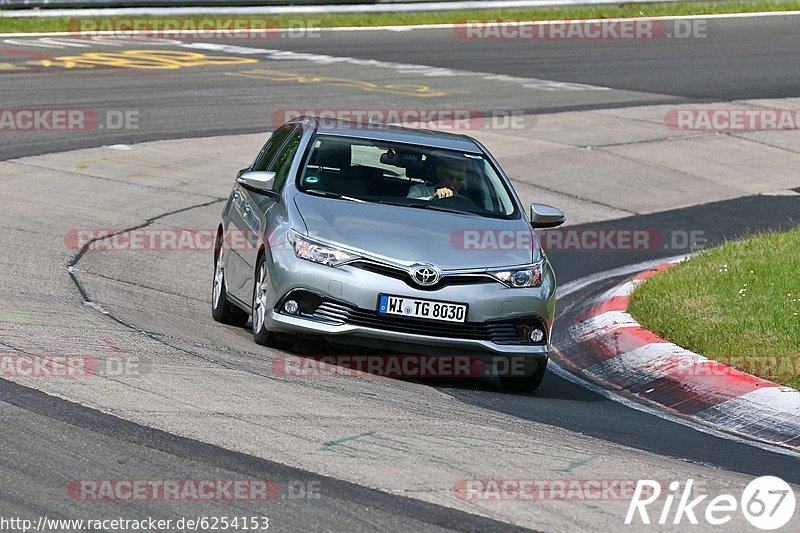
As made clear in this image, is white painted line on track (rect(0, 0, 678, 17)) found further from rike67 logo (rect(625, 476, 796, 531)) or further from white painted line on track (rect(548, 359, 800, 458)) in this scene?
rike67 logo (rect(625, 476, 796, 531))

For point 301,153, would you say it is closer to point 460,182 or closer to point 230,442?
point 460,182

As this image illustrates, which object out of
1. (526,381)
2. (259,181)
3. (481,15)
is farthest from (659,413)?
(481,15)

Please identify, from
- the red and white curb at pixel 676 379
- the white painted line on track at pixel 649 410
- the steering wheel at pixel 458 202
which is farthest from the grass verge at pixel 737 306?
the steering wheel at pixel 458 202

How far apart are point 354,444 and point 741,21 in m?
29.5

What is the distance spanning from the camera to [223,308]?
1034 centimetres

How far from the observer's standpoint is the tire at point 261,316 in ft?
30.0

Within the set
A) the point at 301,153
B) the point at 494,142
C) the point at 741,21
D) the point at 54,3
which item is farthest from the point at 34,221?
the point at 741,21

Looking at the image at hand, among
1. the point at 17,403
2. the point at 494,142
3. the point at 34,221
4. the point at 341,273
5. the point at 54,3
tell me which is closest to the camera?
the point at 17,403

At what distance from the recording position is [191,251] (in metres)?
13.4

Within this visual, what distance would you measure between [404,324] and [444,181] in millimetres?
1615

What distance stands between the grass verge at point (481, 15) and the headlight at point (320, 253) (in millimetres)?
20229

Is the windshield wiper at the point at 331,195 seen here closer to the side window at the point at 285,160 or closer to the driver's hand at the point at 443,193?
the side window at the point at 285,160

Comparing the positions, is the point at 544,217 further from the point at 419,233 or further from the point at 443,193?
the point at 419,233

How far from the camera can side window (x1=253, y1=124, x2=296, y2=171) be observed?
10727 mm
